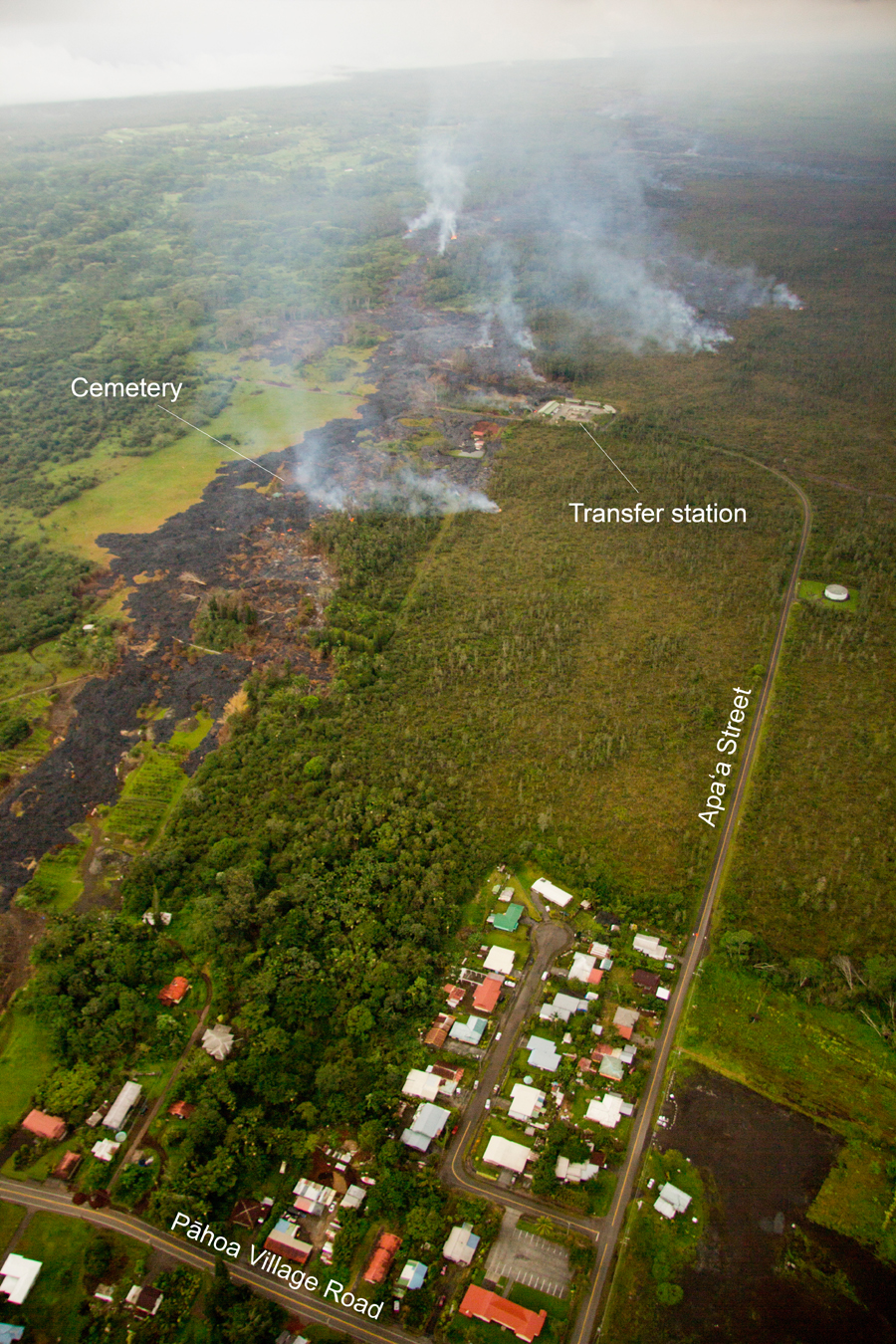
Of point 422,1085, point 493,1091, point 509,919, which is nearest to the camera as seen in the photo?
point 422,1085

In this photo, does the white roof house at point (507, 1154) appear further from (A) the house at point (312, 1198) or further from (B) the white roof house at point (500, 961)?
(B) the white roof house at point (500, 961)

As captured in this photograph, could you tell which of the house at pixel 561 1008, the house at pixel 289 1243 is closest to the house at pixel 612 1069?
the house at pixel 561 1008

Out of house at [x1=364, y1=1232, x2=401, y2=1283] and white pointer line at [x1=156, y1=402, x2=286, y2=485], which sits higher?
white pointer line at [x1=156, y1=402, x2=286, y2=485]

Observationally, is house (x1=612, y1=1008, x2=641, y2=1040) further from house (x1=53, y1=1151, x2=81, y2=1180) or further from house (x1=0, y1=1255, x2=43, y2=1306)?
house (x1=0, y1=1255, x2=43, y2=1306)

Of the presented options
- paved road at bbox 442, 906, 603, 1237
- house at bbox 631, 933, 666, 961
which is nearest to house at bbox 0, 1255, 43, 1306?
paved road at bbox 442, 906, 603, 1237

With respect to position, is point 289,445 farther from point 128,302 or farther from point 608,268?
point 608,268

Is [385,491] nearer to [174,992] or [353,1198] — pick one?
[174,992]

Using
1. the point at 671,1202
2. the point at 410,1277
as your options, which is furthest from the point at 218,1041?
the point at 671,1202
